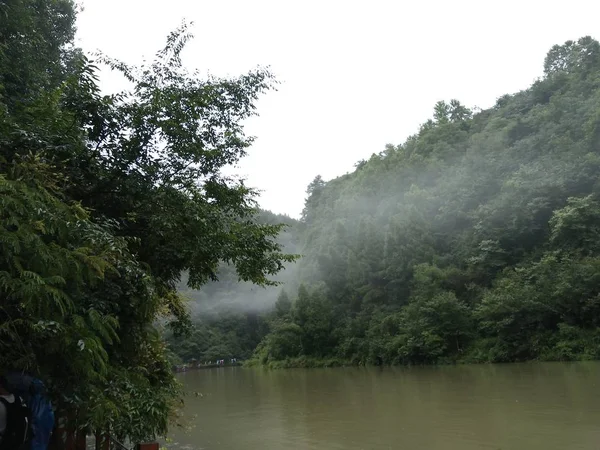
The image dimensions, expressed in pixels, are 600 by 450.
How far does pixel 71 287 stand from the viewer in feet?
12.4

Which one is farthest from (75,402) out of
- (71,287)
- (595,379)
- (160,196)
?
(595,379)

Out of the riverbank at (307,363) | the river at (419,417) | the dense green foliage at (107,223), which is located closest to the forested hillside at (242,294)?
the riverbank at (307,363)

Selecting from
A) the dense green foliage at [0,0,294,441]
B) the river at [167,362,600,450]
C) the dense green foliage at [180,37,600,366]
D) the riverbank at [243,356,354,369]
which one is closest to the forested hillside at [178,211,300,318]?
the dense green foliage at [180,37,600,366]

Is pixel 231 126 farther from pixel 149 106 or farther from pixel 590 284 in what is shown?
pixel 590 284

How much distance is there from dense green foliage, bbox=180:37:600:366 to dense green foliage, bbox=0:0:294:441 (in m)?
23.9

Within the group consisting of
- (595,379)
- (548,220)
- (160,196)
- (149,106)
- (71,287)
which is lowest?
(595,379)

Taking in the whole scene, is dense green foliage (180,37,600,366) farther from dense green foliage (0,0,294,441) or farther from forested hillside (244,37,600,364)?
dense green foliage (0,0,294,441)

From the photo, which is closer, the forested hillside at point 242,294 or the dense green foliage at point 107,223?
the dense green foliage at point 107,223

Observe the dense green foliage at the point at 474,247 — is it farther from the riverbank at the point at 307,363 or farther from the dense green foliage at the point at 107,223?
the dense green foliage at the point at 107,223

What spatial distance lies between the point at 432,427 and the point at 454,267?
2715 cm

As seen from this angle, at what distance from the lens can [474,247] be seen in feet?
123

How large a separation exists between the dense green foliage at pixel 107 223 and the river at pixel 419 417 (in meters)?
4.51

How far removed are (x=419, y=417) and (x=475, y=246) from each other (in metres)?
27.5

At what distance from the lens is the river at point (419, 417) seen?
9.35m
